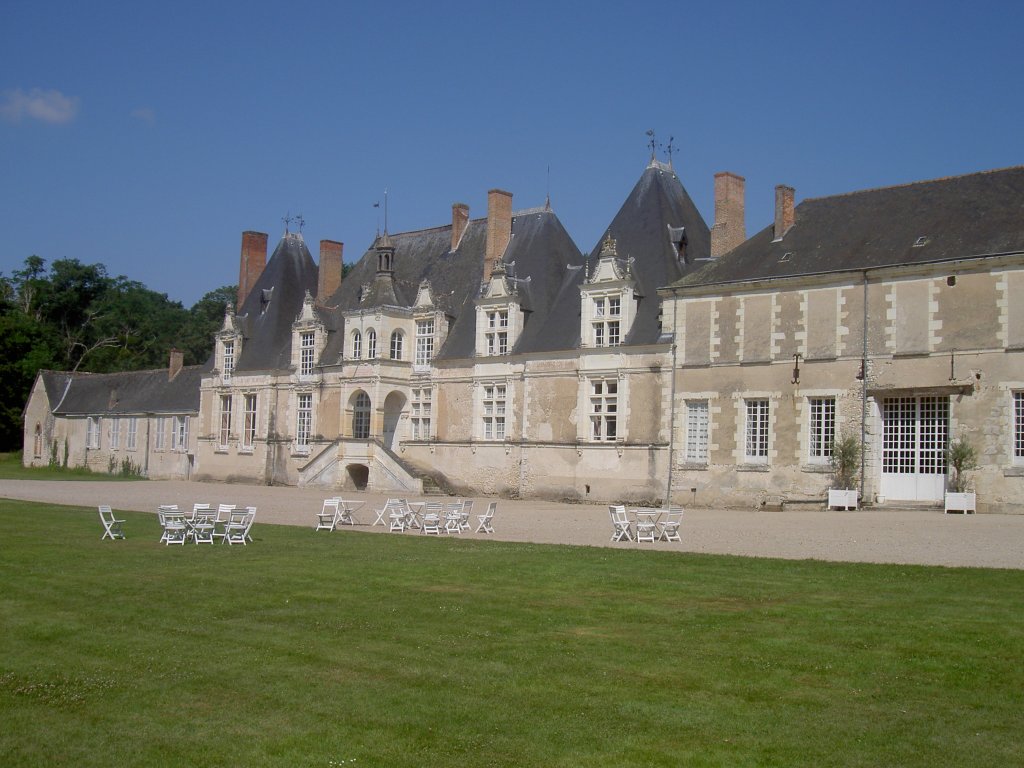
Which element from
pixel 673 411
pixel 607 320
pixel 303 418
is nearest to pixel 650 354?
pixel 673 411

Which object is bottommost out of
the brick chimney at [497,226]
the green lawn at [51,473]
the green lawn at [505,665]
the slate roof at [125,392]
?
the green lawn at [505,665]

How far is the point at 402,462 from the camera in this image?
110ft

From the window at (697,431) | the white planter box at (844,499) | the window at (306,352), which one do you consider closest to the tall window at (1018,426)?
the white planter box at (844,499)

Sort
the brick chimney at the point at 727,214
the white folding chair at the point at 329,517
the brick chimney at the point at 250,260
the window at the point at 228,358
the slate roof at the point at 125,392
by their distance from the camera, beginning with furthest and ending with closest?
the slate roof at the point at 125,392, the brick chimney at the point at 250,260, the window at the point at 228,358, the brick chimney at the point at 727,214, the white folding chair at the point at 329,517

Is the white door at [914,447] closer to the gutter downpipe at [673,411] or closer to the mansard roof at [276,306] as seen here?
the gutter downpipe at [673,411]

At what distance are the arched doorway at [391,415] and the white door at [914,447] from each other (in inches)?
644

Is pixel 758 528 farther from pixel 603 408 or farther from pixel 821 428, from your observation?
pixel 603 408

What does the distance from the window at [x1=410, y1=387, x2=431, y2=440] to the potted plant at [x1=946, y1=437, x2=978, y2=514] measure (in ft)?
54.7

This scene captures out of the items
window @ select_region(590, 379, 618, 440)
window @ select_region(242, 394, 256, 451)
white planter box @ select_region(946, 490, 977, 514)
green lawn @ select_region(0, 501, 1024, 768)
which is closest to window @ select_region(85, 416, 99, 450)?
window @ select_region(242, 394, 256, 451)

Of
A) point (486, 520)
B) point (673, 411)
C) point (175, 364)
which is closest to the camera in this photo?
point (486, 520)

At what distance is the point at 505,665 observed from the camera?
7.83m

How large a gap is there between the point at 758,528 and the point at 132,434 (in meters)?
35.0

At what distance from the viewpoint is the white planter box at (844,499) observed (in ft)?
81.4

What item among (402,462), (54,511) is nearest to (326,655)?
(54,511)
